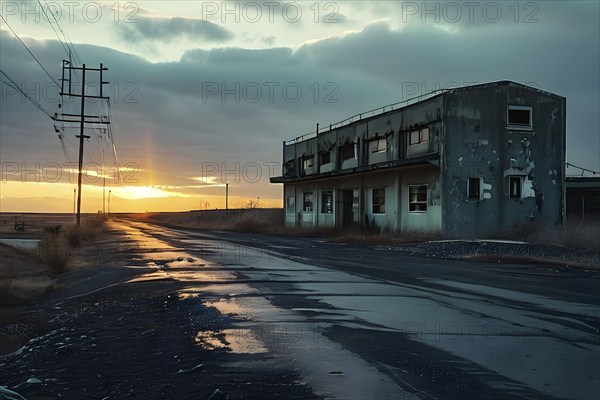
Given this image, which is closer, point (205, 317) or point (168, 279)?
point (205, 317)

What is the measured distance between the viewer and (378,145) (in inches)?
1559

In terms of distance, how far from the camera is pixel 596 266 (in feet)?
59.9

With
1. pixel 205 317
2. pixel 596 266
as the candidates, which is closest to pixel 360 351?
pixel 205 317

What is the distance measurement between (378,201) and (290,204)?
18317 mm

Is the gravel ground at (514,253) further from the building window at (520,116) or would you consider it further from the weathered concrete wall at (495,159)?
the building window at (520,116)

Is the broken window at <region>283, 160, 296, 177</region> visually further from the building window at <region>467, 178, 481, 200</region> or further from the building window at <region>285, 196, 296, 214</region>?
the building window at <region>467, 178, 481, 200</region>

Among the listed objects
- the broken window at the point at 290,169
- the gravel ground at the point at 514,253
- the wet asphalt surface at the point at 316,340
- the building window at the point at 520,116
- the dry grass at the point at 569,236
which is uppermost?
the building window at the point at 520,116

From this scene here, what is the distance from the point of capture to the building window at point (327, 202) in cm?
4743

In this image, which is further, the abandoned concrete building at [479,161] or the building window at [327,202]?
the building window at [327,202]

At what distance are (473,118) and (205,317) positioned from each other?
85.4 feet

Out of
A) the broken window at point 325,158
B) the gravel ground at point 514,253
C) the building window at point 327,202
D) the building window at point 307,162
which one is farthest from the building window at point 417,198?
the building window at point 307,162

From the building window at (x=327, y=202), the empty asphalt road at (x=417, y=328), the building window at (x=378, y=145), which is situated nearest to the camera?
the empty asphalt road at (x=417, y=328)

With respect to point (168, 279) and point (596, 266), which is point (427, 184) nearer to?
point (596, 266)

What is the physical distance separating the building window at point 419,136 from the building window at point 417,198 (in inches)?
107
